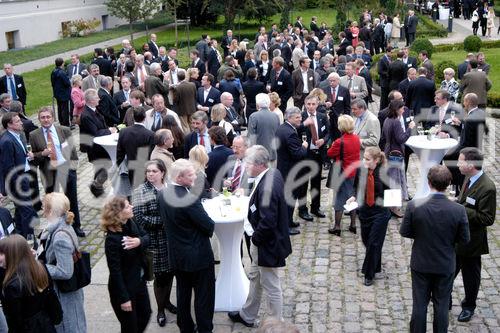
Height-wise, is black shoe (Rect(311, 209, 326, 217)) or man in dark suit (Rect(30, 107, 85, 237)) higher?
man in dark suit (Rect(30, 107, 85, 237))

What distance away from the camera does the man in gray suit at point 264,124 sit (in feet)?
34.1

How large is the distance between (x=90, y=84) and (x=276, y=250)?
9.89 metres

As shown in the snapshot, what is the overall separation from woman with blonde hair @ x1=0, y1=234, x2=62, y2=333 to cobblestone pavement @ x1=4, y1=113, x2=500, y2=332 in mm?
1835

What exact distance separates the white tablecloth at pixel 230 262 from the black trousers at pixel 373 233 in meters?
1.54

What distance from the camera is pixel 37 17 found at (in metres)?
35.9

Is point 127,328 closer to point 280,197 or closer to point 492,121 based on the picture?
point 280,197

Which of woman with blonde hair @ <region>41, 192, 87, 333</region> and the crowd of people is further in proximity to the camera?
the crowd of people

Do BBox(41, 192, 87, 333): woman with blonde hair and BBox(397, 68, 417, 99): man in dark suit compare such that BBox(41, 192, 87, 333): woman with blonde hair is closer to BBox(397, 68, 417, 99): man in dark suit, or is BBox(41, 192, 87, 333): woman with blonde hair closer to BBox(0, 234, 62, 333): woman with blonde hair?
BBox(0, 234, 62, 333): woman with blonde hair

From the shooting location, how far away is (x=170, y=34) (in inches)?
1702

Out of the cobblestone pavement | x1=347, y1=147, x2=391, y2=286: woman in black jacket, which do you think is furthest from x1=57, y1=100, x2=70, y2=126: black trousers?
x1=347, y1=147, x2=391, y2=286: woman in black jacket

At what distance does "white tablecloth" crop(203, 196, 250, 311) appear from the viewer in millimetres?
7242

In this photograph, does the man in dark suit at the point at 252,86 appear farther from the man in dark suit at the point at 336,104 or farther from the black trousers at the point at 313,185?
the black trousers at the point at 313,185

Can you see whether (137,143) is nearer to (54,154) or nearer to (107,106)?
(54,154)

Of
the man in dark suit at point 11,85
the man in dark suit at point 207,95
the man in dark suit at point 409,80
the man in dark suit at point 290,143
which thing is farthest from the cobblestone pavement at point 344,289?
the man in dark suit at point 11,85
